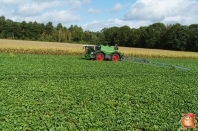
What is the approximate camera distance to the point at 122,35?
9850 centimetres

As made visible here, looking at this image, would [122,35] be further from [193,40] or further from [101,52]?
[101,52]

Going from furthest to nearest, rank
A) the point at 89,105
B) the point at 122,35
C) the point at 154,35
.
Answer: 1. the point at 122,35
2. the point at 154,35
3. the point at 89,105

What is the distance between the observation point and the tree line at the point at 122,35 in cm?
7550

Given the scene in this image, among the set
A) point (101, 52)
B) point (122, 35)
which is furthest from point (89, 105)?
point (122, 35)

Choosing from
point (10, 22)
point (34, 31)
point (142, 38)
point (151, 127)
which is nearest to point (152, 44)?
point (142, 38)

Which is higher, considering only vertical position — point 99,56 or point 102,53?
point 102,53

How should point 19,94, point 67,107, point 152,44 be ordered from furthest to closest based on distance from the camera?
point 152,44
point 19,94
point 67,107

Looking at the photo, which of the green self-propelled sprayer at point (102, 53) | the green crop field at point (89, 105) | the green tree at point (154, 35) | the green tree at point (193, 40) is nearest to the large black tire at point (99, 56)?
the green self-propelled sprayer at point (102, 53)

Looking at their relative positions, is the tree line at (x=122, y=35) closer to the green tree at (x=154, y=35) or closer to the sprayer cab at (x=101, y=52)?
the green tree at (x=154, y=35)

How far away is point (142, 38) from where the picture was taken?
90062 millimetres

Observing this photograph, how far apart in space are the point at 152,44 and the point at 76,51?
45.9 m

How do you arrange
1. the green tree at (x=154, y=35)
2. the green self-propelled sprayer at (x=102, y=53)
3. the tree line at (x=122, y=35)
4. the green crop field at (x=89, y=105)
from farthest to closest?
the green tree at (x=154, y=35)
the tree line at (x=122, y=35)
the green self-propelled sprayer at (x=102, y=53)
the green crop field at (x=89, y=105)

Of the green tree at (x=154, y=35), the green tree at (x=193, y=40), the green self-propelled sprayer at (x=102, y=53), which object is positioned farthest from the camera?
the green tree at (x=154, y=35)

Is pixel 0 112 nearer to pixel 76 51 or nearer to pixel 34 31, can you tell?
pixel 76 51
